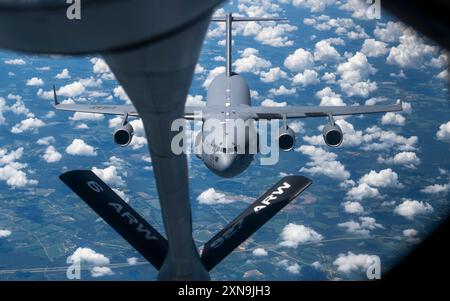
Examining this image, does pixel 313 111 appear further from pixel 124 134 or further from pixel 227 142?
pixel 124 134

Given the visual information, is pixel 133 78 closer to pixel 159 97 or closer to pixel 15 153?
pixel 159 97

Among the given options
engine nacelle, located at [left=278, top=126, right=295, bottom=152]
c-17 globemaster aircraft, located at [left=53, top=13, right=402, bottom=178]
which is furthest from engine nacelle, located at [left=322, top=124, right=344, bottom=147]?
engine nacelle, located at [left=278, top=126, right=295, bottom=152]

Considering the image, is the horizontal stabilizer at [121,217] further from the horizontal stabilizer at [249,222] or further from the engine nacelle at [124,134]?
the engine nacelle at [124,134]

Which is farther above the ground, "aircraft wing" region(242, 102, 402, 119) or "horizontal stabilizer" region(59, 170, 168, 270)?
"aircraft wing" region(242, 102, 402, 119)

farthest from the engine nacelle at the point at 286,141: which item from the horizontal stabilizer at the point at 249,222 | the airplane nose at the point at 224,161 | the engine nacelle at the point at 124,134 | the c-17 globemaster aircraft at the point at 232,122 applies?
the horizontal stabilizer at the point at 249,222

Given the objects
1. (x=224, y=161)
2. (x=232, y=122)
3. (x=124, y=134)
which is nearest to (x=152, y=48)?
(x=124, y=134)

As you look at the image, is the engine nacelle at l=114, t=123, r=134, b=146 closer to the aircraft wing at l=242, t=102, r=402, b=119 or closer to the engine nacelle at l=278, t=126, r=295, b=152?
the aircraft wing at l=242, t=102, r=402, b=119
